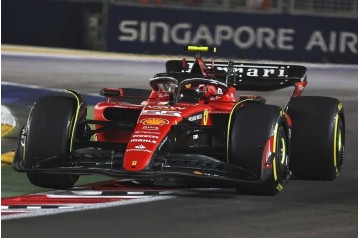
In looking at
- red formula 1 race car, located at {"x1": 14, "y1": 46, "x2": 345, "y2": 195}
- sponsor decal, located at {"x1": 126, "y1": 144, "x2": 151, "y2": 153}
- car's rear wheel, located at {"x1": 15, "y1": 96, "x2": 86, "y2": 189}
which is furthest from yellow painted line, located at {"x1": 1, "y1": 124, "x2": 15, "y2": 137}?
sponsor decal, located at {"x1": 126, "y1": 144, "x2": 151, "y2": 153}

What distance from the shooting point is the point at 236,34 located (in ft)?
87.2

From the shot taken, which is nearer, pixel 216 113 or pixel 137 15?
pixel 216 113

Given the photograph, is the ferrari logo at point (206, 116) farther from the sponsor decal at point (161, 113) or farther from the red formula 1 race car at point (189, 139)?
the sponsor decal at point (161, 113)

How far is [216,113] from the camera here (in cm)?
1048

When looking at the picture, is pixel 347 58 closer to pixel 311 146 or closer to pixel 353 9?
pixel 353 9

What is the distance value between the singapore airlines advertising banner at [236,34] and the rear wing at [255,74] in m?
13.7

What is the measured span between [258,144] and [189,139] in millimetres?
999

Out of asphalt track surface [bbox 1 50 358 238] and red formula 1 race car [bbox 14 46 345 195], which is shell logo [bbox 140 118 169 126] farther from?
asphalt track surface [bbox 1 50 358 238]

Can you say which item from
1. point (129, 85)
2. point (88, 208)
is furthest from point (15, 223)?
point (129, 85)

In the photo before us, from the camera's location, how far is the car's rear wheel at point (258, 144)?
9.68m

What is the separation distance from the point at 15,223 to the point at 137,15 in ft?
61.0

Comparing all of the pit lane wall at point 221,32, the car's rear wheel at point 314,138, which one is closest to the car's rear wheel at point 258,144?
the car's rear wheel at point 314,138

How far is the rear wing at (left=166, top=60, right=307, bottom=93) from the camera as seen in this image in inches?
468

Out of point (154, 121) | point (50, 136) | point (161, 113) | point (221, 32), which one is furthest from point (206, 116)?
point (221, 32)
